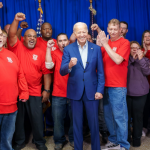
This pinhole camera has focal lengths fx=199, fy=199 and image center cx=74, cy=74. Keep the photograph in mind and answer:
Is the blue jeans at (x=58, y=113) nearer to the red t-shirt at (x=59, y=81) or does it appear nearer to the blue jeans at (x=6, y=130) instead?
the red t-shirt at (x=59, y=81)

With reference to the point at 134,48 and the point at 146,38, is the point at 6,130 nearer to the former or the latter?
the point at 134,48

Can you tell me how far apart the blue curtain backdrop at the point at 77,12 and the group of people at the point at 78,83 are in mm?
1121

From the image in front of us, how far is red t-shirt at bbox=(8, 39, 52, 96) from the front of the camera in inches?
106

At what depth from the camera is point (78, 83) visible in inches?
92.3

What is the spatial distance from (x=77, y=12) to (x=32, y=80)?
1865 mm

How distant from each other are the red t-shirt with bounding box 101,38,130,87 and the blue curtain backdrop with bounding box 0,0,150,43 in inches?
57.6

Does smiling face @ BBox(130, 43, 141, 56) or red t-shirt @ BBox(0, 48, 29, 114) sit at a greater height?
smiling face @ BBox(130, 43, 141, 56)

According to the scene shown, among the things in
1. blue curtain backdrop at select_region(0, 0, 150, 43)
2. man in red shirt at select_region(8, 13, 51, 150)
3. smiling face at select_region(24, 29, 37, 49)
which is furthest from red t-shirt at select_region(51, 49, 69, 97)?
blue curtain backdrop at select_region(0, 0, 150, 43)

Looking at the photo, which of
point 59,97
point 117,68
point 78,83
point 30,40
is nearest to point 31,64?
point 30,40

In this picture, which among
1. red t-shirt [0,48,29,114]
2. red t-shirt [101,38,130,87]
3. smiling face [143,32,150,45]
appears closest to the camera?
red t-shirt [0,48,29,114]

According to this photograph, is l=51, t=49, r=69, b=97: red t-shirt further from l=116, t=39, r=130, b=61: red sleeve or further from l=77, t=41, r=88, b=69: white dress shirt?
l=116, t=39, r=130, b=61: red sleeve

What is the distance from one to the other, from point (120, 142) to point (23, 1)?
3030mm

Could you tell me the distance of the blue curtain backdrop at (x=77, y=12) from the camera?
12.5ft

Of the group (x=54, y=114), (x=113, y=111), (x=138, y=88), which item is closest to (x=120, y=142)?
(x=113, y=111)
